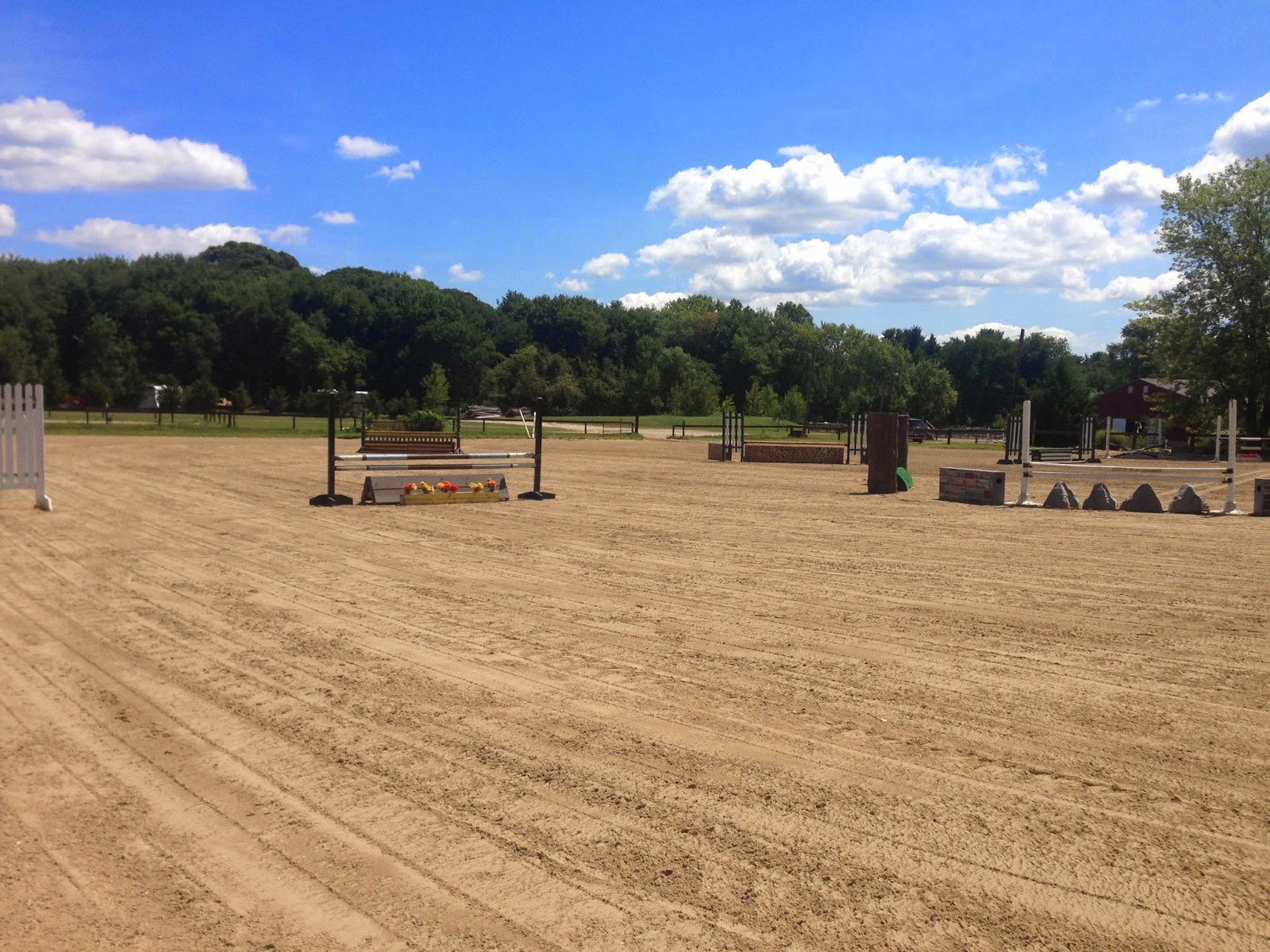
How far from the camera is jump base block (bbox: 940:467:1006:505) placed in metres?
17.5

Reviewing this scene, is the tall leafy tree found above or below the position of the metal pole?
above

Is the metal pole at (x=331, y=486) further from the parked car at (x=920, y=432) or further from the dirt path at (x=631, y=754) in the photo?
the parked car at (x=920, y=432)

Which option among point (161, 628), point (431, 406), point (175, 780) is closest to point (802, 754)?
point (175, 780)

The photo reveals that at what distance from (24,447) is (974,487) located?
51.1 feet

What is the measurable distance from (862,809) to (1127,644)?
3726mm

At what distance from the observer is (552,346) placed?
357 feet

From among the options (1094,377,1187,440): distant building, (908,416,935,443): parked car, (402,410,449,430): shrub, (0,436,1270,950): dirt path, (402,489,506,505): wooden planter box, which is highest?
(1094,377,1187,440): distant building

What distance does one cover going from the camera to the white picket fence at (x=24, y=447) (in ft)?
47.7

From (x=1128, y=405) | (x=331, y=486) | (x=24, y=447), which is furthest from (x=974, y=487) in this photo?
(x=1128, y=405)

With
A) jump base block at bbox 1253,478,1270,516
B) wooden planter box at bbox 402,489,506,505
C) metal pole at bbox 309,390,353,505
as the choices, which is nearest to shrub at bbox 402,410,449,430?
wooden planter box at bbox 402,489,506,505

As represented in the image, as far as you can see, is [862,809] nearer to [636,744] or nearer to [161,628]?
[636,744]

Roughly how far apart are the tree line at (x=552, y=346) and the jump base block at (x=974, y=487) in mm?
35095

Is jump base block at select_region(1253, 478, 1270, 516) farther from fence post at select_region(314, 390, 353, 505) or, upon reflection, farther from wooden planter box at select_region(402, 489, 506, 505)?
fence post at select_region(314, 390, 353, 505)

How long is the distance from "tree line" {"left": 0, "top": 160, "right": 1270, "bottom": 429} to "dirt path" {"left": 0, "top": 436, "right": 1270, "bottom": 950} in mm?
43982
